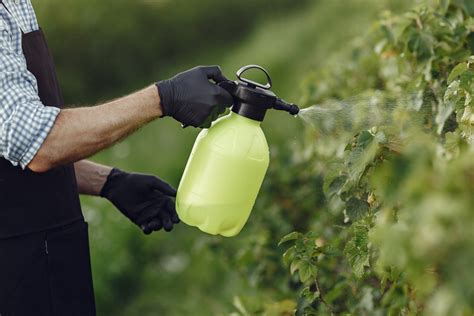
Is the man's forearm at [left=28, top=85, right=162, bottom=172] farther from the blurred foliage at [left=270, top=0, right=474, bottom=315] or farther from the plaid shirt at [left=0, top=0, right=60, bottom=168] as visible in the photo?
the blurred foliage at [left=270, top=0, right=474, bottom=315]

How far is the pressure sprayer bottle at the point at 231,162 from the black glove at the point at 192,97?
0.05 metres

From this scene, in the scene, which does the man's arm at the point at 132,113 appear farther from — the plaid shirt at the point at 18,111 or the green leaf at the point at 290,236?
the green leaf at the point at 290,236

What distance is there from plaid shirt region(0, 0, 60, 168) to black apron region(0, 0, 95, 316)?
0.13 m

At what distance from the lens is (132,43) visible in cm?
898

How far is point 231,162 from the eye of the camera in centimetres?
210

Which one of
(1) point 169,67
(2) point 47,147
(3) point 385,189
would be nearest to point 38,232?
(2) point 47,147

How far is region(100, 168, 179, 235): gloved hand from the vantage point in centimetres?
263

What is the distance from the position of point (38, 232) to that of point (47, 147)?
341 millimetres

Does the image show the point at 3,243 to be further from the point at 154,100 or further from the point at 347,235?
the point at 347,235

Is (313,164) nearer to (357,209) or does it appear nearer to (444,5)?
(444,5)

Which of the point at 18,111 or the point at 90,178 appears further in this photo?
the point at 90,178

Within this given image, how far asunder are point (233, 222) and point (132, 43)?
23.1ft

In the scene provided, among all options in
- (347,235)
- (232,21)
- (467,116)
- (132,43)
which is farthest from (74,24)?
(467,116)

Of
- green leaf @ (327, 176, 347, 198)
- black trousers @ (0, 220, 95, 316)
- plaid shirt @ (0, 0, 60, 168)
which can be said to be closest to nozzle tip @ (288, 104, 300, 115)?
green leaf @ (327, 176, 347, 198)
